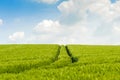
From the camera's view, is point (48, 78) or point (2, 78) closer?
point (48, 78)

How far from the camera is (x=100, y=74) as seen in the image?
57.6 feet

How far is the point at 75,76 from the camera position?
1728cm

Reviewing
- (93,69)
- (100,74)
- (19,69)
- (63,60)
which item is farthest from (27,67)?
(100,74)

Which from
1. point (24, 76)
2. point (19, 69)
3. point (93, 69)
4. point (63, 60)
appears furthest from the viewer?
point (63, 60)

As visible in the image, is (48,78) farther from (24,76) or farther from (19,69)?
(19,69)

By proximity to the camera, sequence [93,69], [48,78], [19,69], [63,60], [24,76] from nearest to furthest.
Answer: [48,78], [24,76], [93,69], [19,69], [63,60]

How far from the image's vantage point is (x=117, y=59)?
2602 cm

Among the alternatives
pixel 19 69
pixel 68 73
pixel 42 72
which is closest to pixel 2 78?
pixel 42 72

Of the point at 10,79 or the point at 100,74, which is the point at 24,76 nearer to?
the point at 10,79

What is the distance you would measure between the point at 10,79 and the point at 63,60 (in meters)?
10.2

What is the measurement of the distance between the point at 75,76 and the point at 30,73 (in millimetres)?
3478

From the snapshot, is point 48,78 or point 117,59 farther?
point 117,59

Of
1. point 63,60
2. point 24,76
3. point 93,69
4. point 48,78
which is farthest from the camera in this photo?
point 63,60

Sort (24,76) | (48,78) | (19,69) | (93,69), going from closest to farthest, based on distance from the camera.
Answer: (48,78)
(24,76)
(93,69)
(19,69)
